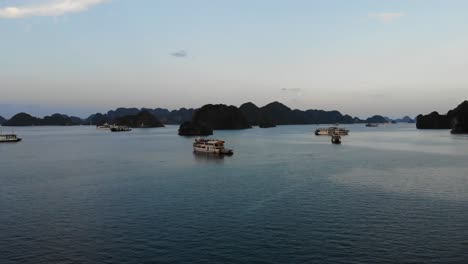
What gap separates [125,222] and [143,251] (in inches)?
519

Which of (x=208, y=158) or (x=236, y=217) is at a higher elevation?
(x=208, y=158)

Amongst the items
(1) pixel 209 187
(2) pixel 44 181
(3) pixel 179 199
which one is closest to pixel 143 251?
(3) pixel 179 199

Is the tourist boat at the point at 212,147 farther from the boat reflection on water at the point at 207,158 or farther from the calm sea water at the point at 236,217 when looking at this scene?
the calm sea water at the point at 236,217

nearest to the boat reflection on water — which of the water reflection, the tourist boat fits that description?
the water reflection

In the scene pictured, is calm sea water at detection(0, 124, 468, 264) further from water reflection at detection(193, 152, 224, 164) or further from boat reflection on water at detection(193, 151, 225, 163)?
boat reflection on water at detection(193, 151, 225, 163)

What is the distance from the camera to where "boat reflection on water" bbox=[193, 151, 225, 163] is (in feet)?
471

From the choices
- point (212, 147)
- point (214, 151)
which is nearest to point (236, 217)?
point (214, 151)

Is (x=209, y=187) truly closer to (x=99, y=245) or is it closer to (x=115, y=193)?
(x=115, y=193)

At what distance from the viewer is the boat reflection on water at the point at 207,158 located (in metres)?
144

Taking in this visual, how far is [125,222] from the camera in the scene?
57.3m

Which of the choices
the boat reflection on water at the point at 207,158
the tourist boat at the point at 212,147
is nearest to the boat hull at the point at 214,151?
the tourist boat at the point at 212,147

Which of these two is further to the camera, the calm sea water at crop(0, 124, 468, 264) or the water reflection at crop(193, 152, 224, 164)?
the water reflection at crop(193, 152, 224, 164)

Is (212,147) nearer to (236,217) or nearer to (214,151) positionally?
(214,151)

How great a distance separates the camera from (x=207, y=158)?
154m
